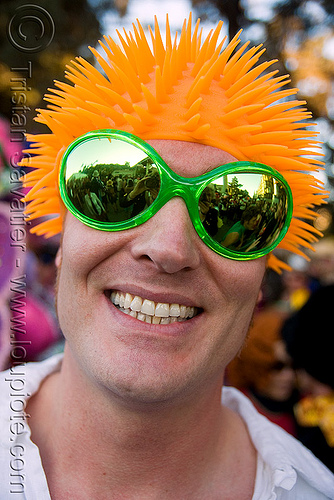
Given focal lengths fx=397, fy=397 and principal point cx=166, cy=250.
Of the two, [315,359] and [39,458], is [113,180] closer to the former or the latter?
[39,458]

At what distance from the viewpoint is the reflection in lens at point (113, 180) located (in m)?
1.35

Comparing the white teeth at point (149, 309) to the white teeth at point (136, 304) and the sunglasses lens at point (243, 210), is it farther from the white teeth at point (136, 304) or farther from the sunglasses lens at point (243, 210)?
the sunglasses lens at point (243, 210)

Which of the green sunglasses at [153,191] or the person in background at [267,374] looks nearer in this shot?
the green sunglasses at [153,191]

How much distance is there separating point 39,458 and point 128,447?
0.35 meters

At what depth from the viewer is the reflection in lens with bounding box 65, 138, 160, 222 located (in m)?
1.35

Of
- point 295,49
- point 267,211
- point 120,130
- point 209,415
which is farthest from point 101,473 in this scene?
point 295,49

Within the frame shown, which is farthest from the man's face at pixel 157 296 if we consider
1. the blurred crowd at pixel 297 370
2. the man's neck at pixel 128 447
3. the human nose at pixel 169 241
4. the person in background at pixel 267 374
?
the person in background at pixel 267 374

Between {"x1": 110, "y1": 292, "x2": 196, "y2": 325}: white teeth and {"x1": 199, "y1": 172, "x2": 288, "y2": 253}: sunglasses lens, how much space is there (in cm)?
29

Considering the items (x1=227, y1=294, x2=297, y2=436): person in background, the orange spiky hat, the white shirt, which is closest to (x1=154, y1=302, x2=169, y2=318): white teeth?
the orange spiky hat

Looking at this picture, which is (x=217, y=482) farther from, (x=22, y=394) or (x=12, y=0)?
(x=12, y=0)

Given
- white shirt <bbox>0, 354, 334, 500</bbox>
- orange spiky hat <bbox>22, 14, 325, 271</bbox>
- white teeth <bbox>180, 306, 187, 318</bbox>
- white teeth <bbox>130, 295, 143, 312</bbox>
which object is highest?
orange spiky hat <bbox>22, 14, 325, 271</bbox>

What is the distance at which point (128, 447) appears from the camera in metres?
1.46

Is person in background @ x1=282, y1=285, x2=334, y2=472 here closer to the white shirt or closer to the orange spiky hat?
the white shirt

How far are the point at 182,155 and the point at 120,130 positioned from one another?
0.23m
